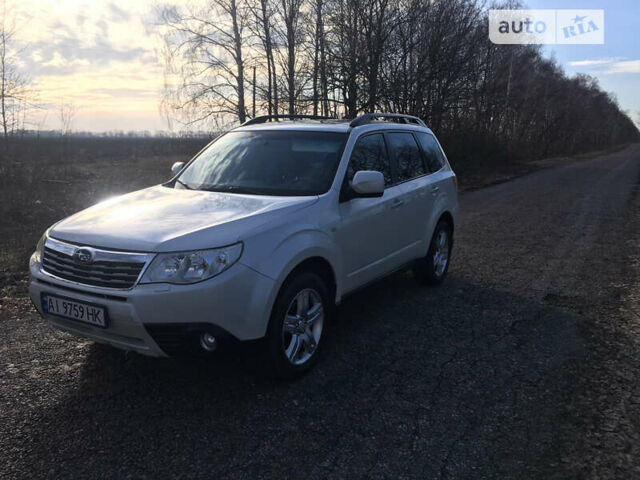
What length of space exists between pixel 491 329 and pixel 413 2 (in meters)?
19.0

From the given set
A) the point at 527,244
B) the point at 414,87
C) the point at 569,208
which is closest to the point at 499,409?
the point at 527,244

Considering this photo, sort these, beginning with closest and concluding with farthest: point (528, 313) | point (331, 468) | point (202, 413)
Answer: point (331, 468) < point (202, 413) < point (528, 313)

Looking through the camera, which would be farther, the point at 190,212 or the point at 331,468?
the point at 190,212

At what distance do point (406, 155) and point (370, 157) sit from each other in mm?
830

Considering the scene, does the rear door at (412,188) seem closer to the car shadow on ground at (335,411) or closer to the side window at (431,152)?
the side window at (431,152)

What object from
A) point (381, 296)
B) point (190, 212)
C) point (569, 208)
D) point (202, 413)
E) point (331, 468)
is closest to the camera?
point (331, 468)

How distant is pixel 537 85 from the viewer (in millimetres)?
46531

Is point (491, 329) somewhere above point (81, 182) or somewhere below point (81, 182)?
below

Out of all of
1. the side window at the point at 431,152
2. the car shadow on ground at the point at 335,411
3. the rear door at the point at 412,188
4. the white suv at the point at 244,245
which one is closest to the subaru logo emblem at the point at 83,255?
the white suv at the point at 244,245

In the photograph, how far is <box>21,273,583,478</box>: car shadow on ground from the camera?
2.69 m

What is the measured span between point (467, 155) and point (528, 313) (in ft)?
70.5

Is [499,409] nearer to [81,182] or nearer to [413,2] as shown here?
[81,182]

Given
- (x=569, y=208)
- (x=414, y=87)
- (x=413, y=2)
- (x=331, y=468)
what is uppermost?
(x=413, y=2)

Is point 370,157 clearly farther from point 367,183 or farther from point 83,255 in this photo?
point 83,255
